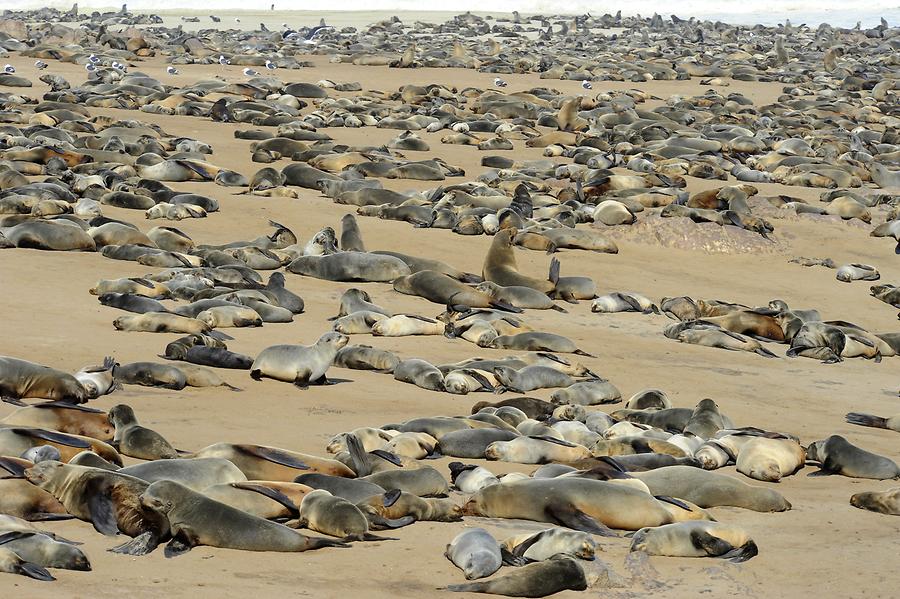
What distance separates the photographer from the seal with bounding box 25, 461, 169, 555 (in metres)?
3.57

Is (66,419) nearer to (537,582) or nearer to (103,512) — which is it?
(103,512)

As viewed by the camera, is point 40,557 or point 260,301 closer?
point 40,557

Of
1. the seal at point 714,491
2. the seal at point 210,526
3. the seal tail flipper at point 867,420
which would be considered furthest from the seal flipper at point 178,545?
the seal tail flipper at point 867,420

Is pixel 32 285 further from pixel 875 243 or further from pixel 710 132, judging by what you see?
pixel 710 132

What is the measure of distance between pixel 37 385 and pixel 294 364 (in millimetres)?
1230

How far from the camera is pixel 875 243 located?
34.4 ft

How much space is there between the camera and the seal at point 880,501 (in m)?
4.46

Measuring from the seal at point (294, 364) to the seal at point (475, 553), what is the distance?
2231mm

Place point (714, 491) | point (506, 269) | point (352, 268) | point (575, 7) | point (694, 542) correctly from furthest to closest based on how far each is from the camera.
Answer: point (575, 7)
point (506, 269)
point (352, 268)
point (714, 491)
point (694, 542)

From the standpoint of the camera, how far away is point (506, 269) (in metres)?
8.53

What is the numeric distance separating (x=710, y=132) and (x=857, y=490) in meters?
10.1

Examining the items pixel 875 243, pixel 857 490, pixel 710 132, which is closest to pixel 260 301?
pixel 857 490

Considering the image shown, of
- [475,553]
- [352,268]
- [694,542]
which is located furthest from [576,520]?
[352,268]

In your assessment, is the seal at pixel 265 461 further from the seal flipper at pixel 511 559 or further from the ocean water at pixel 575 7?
the ocean water at pixel 575 7
